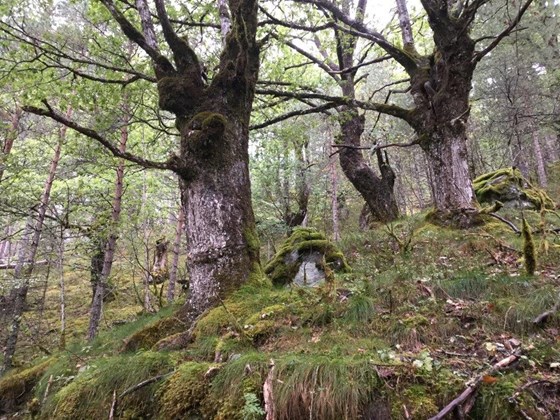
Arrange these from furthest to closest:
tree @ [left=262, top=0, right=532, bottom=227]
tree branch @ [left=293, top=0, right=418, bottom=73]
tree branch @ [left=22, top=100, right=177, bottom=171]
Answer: tree branch @ [left=293, top=0, right=418, bottom=73]
tree @ [left=262, top=0, right=532, bottom=227]
tree branch @ [left=22, top=100, right=177, bottom=171]

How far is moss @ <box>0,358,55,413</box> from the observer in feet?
15.8

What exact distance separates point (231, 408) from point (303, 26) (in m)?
7.69

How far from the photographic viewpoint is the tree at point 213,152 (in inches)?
174

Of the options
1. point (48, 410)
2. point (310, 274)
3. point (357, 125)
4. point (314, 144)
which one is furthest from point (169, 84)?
point (314, 144)

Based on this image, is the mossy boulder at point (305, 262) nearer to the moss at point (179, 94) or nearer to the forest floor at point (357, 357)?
the forest floor at point (357, 357)

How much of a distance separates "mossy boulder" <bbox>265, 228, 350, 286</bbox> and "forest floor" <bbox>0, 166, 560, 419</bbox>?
889 mm

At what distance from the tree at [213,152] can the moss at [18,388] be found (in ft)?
A: 8.71

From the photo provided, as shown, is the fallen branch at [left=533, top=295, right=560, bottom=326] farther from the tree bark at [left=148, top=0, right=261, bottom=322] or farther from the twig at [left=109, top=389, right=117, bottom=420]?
the twig at [left=109, top=389, right=117, bottom=420]

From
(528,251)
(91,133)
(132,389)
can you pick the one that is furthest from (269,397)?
(91,133)

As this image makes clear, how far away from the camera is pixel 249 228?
15.5ft

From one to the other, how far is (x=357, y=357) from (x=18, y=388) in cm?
524

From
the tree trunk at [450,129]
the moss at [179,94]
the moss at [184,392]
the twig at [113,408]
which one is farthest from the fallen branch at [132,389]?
the tree trunk at [450,129]

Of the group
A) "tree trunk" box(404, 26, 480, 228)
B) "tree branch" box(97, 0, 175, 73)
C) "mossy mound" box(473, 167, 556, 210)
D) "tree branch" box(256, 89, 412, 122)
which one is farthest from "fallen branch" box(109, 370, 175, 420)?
"mossy mound" box(473, 167, 556, 210)

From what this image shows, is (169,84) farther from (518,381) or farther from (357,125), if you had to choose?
(357,125)
